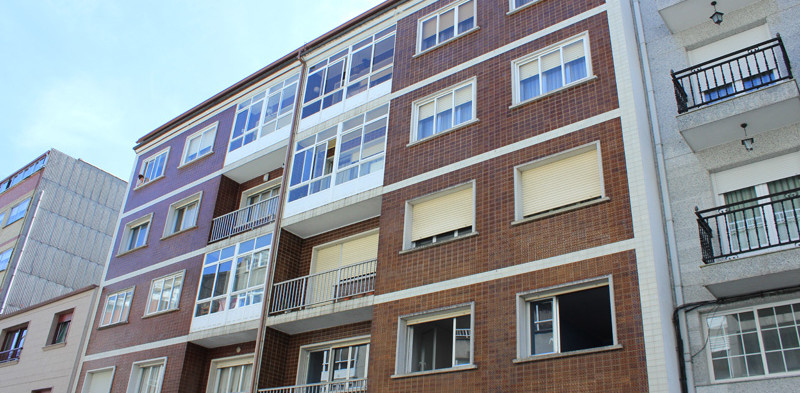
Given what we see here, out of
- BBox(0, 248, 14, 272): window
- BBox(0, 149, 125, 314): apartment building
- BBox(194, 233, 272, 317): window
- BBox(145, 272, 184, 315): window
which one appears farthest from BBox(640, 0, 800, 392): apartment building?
BBox(0, 248, 14, 272): window

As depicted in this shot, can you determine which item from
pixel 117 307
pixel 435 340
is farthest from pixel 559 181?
pixel 117 307

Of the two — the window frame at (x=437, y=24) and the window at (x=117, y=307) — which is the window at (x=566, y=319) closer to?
the window frame at (x=437, y=24)

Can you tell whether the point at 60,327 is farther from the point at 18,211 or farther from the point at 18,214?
the point at 18,211

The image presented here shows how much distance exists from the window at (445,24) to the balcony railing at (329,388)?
8585 millimetres

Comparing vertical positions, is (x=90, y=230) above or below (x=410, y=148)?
above

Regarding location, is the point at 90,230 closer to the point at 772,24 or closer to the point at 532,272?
the point at 532,272

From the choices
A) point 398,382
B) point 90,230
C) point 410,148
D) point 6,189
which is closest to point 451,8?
point 410,148

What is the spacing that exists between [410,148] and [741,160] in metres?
7.25

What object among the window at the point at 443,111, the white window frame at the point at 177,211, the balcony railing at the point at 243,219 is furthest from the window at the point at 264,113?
the window at the point at 443,111

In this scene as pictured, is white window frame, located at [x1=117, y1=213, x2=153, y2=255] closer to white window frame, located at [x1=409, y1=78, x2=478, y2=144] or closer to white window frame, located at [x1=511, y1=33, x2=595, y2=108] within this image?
white window frame, located at [x1=409, y1=78, x2=478, y2=144]

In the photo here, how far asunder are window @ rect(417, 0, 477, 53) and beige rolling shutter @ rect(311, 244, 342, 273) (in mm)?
5713

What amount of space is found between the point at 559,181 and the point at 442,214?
9.31 feet

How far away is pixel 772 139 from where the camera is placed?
39.7ft

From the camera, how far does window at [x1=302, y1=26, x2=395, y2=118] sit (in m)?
19.0
